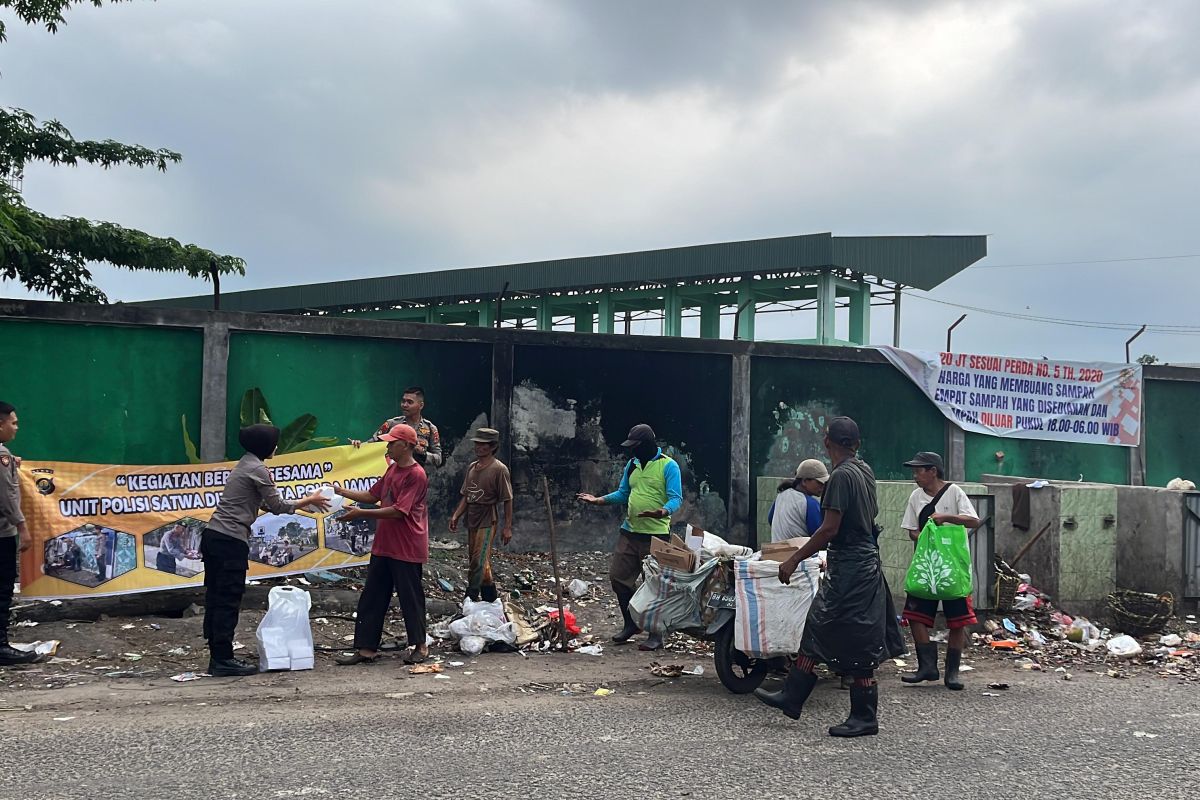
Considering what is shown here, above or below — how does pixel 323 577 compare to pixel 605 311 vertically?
below

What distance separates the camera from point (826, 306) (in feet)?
89.1

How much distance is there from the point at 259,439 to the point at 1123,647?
271 inches

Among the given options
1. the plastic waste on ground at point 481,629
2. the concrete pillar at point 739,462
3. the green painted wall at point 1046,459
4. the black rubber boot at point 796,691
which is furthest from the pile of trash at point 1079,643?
the green painted wall at point 1046,459

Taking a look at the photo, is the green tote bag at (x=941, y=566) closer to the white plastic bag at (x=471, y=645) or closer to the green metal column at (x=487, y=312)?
the white plastic bag at (x=471, y=645)

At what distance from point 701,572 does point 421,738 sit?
2406 millimetres

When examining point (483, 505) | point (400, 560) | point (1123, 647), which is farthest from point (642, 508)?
point (1123, 647)

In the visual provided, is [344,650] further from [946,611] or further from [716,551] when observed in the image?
[946,611]

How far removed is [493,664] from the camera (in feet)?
23.5

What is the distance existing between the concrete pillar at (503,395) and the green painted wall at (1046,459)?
20.8ft

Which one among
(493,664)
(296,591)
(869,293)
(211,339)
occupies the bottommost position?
(493,664)

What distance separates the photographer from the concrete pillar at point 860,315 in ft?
94.6

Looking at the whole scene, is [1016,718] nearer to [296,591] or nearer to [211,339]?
[296,591]

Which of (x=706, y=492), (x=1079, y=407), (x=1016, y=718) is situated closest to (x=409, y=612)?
(x=1016, y=718)

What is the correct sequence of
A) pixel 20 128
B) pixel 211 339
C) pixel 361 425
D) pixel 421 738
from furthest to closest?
pixel 20 128 < pixel 361 425 < pixel 211 339 < pixel 421 738
